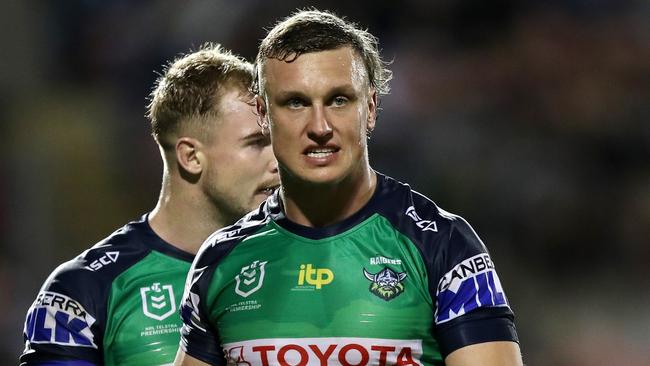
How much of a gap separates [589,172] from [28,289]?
170 inches

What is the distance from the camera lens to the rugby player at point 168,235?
4078 millimetres

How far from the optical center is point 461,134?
341 inches

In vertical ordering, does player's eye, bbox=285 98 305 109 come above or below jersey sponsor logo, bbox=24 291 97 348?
above

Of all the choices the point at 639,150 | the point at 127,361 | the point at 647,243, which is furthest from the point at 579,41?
the point at 127,361

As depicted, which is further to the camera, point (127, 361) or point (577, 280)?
point (577, 280)

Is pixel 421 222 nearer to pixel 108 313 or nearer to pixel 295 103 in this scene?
pixel 295 103

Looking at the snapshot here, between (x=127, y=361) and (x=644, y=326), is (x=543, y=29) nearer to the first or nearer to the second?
(x=644, y=326)

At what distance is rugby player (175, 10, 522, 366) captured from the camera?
128 inches

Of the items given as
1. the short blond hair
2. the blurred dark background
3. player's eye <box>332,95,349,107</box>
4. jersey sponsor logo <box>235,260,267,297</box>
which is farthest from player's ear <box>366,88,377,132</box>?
the blurred dark background

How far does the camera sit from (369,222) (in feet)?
11.4

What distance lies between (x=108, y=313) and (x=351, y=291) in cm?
119

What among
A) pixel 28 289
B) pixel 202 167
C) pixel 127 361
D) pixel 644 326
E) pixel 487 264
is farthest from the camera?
pixel 28 289

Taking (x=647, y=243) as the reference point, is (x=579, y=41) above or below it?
above

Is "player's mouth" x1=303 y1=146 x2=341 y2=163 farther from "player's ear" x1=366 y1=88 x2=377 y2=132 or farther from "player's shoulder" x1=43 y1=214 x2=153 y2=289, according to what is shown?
"player's shoulder" x1=43 y1=214 x2=153 y2=289
